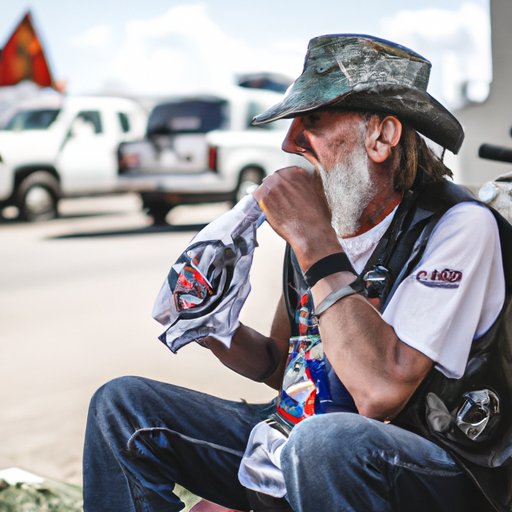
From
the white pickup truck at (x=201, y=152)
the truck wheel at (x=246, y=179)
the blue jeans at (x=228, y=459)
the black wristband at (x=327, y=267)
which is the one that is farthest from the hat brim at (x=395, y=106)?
the truck wheel at (x=246, y=179)

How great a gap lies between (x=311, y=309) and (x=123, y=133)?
42.5 feet

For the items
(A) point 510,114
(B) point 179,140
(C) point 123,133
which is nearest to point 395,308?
(A) point 510,114

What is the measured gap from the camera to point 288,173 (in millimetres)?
2293

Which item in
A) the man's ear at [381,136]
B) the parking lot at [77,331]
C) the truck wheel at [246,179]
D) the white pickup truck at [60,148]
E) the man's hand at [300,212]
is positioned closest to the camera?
the man's hand at [300,212]

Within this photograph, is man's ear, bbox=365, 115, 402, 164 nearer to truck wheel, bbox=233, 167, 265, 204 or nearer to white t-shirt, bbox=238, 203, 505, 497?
white t-shirt, bbox=238, 203, 505, 497

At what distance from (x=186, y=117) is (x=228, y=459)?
11346 mm

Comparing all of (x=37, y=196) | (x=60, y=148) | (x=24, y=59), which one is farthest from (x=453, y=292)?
(x=24, y=59)

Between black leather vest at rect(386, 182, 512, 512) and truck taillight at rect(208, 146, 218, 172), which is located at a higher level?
black leather vest at rect(386, 182, 512, 512)

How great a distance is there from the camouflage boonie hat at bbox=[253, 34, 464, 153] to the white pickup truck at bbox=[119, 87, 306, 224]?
10719mm

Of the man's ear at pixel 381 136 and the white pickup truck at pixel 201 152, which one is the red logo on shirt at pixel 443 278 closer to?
the man's ear at pixel 381 136

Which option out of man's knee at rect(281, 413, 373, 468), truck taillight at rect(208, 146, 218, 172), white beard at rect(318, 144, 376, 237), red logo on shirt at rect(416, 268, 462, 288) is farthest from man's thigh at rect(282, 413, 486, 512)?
truck taillight at rect(208, 146, 218, 172)

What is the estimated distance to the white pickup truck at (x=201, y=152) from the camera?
1320 centimetres

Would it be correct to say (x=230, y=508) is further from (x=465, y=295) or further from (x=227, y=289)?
(x=465, y=295)

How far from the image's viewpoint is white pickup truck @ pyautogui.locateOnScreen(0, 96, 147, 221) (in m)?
14.4
